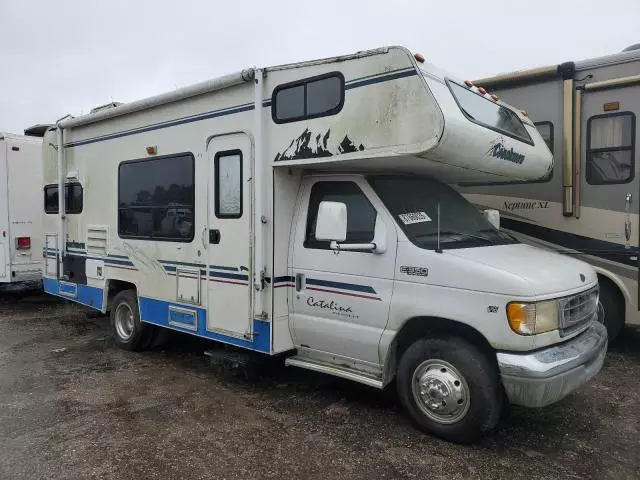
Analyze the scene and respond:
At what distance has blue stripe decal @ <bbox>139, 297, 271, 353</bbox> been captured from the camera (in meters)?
5.00

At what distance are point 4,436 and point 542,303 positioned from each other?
14.0ft

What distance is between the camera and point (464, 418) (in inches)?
158

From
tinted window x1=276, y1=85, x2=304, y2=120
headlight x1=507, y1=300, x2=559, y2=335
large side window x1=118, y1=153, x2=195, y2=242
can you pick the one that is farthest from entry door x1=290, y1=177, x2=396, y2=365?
large side window x1=118, y1=153, x2=195, y2=242

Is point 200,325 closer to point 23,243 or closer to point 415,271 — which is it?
point 415,271

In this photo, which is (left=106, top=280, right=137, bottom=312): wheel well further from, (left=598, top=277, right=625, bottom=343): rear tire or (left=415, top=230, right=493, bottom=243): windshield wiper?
(left=598, top=277, right=625, bottom=343): rear tire

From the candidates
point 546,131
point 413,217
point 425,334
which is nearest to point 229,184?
point 413,217

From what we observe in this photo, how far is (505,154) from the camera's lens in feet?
15.9

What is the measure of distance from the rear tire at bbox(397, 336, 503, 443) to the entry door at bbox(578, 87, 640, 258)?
10.4ft

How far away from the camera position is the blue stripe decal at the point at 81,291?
7.18m

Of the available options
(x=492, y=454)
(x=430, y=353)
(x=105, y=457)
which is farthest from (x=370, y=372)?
(x=105, y=457)

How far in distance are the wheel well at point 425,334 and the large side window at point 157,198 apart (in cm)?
253

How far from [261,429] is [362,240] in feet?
5.76

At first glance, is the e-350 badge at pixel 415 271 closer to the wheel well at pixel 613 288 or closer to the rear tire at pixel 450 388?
the rear tire at pixel 450 388

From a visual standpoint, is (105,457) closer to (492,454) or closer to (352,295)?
(352,295)
